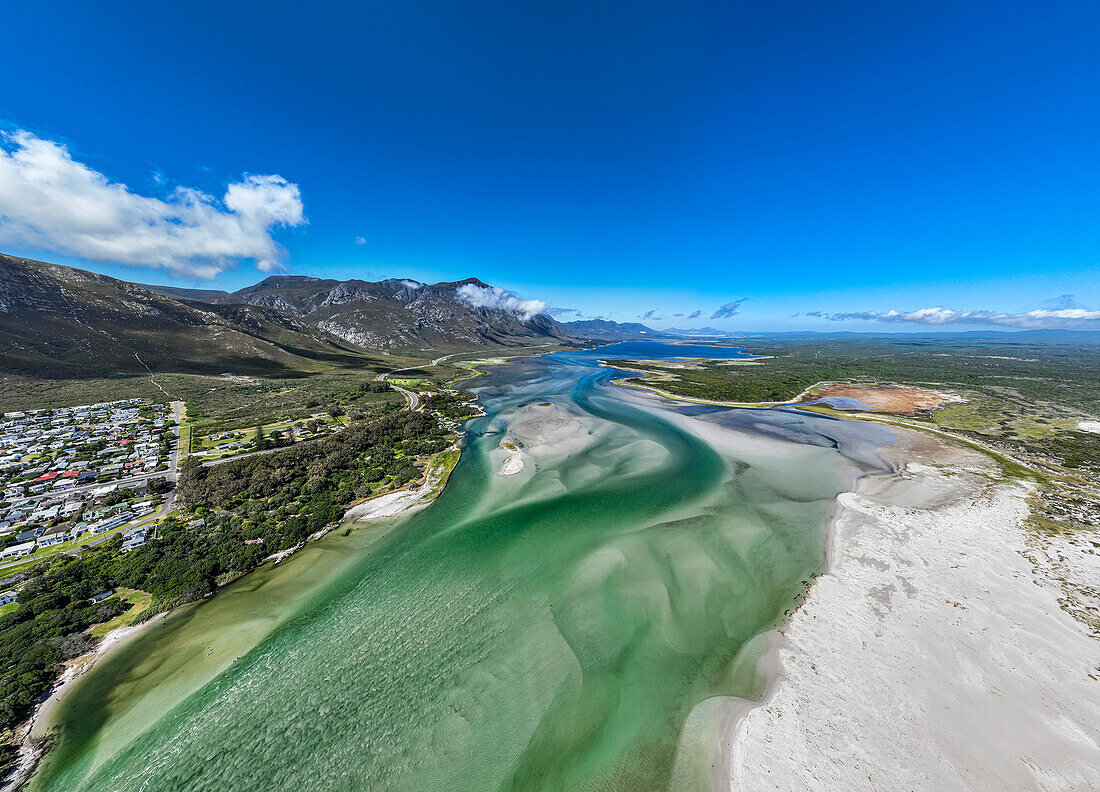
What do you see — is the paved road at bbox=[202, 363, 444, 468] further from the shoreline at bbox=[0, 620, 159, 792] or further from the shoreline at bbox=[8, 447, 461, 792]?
Result: the shoreline at bbox=[0, 620, 159, 792]

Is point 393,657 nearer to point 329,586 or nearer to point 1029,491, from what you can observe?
point 329,586

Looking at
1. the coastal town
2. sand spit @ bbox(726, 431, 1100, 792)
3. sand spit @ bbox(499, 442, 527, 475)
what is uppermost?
the coastal town

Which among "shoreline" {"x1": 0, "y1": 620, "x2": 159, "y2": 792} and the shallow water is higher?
"shoreline" {"x1": 0, "y1": 620, "x2": 159, "y2": 792}

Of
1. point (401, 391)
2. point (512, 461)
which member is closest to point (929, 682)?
point (512, 461)

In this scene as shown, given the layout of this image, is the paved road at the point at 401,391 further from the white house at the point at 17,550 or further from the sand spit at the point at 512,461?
the sand spit at the point at 512,461

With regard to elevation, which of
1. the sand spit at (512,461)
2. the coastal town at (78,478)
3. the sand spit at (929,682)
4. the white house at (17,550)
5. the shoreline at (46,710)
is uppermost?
the coastal town at (78,478)

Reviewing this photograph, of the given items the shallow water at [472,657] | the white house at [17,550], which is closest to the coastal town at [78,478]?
the white house at [17,550]

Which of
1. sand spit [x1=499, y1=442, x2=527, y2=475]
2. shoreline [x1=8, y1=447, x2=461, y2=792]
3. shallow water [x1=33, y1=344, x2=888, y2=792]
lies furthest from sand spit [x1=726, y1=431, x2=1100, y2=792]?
shoreline [x1=8, y1=447, x2=461, y2=792]
